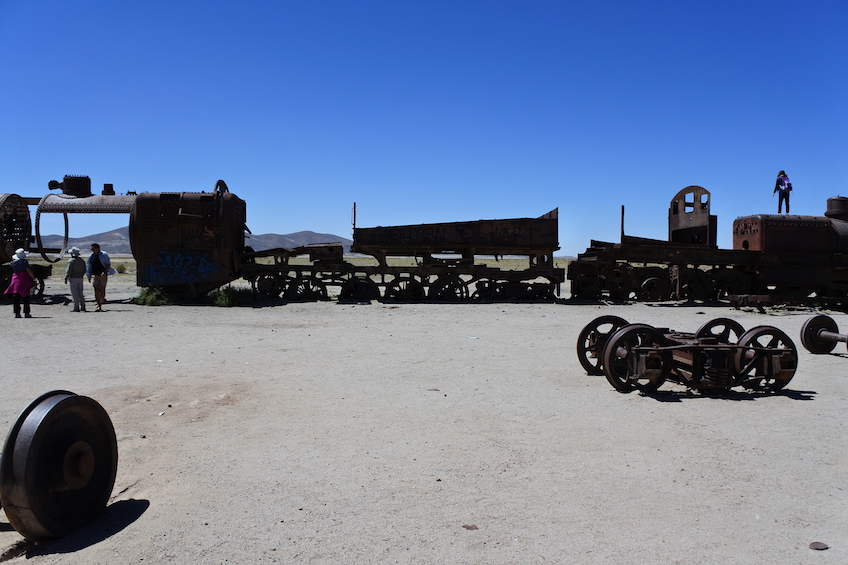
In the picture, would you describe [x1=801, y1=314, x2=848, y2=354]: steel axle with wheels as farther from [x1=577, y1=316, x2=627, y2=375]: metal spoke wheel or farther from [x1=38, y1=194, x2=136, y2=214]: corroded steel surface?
[x1=38, y1=194, x2=136, y2=214]: corroded steel surface

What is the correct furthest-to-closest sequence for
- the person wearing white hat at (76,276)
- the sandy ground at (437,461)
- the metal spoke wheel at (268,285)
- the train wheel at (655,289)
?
the train wheel at (655,289) < the metal spoke wheel at (268,285) < the person wearing white hat at (76,276) < the sandy ground at (437,461)

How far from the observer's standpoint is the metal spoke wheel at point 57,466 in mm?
3533

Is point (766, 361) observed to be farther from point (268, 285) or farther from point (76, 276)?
point (268, 285)

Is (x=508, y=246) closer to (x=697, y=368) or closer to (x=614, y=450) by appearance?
(x=697, y=368)

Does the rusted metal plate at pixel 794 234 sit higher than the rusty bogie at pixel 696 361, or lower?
higher

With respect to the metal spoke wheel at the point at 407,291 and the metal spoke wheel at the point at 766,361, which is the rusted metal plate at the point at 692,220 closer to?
the metal spoke wheel at the point at 407,291

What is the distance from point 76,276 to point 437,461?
13862 mm

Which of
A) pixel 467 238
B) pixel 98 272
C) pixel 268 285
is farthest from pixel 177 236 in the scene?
pixel 467 238

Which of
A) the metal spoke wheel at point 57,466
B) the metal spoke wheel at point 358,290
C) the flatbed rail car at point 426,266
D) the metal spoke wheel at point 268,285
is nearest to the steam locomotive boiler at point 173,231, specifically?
the metal spoke wheel at point 268,285

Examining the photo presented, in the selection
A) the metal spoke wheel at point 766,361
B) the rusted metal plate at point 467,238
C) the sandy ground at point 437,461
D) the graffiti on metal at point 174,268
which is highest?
the rusted metal plate at point 467,238

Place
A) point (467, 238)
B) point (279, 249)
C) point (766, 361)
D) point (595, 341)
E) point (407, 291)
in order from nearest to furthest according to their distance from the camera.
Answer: point (766, 361) → point (595, 341) → point (279, 249) → point (407, 291) → point (467, 238)

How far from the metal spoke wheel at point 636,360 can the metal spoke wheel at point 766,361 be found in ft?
3.10

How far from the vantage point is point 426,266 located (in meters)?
20.7

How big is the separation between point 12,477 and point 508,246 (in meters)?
18.4
